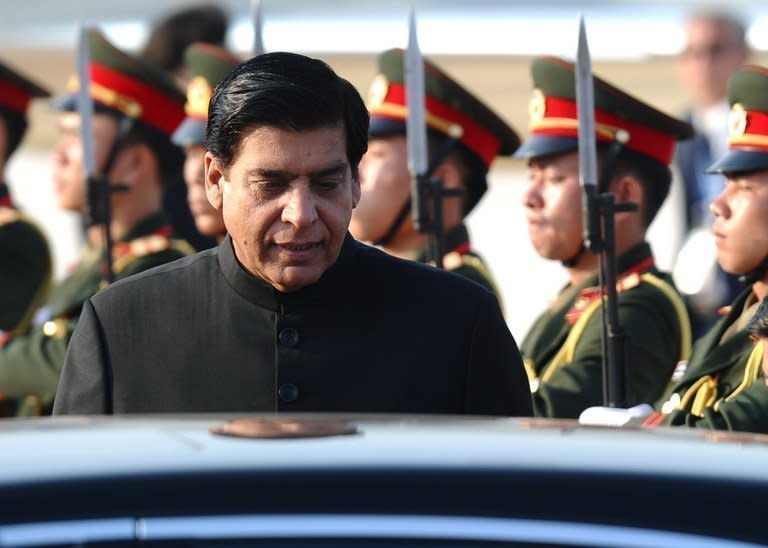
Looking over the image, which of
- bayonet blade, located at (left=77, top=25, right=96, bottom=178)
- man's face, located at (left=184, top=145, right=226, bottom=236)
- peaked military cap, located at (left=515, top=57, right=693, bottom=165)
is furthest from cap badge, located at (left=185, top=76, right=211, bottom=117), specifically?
peaked military cap, located at (left=515, top=57, right=693, bottom=165)

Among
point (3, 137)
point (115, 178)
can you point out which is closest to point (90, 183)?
point (115, 178)

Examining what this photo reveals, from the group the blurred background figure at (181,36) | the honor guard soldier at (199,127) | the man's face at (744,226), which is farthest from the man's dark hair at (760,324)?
the blurred background figure at (181,36)

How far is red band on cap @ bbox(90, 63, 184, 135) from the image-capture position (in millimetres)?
8500

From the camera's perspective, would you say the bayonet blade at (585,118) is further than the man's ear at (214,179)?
Yes

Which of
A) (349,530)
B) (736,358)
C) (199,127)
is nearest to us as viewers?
(349,530)

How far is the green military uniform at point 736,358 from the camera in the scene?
16.1ft

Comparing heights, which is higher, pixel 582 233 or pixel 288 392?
pixel 582 233

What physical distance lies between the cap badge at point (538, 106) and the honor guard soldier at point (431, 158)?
0.51m

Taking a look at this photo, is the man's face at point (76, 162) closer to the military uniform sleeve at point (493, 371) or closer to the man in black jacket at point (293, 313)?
the man in black jacket at point (293, 313)

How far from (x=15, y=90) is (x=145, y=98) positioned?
0.69m

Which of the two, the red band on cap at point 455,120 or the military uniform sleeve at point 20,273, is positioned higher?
the red band on cap at point 455,120

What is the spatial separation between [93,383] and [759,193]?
2.56m

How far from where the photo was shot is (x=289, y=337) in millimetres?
3527

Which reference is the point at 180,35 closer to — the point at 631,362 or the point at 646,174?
the point at 646,174
